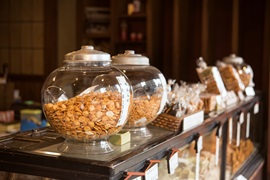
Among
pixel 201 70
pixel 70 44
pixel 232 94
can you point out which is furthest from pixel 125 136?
pixel 70 44

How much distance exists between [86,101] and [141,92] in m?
0.38

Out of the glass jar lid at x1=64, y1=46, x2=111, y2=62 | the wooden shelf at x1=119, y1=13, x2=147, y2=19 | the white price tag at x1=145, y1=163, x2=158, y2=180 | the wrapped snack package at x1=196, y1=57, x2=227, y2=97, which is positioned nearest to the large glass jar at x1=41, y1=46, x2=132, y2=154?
the glass jar lid at x1=64, y1=46, x2=111, y2=62

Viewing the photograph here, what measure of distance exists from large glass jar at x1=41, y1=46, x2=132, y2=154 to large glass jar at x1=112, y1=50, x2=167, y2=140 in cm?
23

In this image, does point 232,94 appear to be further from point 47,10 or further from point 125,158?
point 47,10

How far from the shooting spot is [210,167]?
2.16 metres

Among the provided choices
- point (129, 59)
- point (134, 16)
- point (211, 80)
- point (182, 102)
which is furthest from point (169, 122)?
point (134, 16)

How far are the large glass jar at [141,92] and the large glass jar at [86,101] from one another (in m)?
0.23

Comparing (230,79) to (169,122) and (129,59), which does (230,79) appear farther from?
(129,59)

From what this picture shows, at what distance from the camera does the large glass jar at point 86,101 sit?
3.95 feet

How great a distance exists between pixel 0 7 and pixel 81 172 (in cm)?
574

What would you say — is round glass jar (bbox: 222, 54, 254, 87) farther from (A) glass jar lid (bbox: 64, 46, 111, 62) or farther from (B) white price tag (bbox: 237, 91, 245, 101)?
(A) glass jar lid (bbox: 64, 46, 111, 62)

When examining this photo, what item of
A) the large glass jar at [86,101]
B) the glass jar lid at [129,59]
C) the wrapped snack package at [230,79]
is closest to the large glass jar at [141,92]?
the glass jar lid at [129,59]

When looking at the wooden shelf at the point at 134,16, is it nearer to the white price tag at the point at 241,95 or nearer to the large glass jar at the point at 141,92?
the white price tag at the point at 241,95

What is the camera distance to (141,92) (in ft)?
5.08
